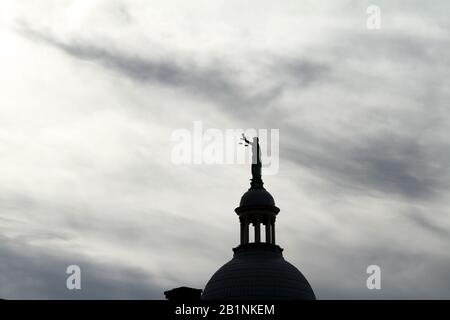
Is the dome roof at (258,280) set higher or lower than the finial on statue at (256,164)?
lower

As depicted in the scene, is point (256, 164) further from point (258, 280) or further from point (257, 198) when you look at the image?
point (258, 280)

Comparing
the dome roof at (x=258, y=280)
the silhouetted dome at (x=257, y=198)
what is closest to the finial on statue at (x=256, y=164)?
the silhouetted dome at (x=257, y=198)

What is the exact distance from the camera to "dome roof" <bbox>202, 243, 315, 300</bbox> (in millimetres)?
88812

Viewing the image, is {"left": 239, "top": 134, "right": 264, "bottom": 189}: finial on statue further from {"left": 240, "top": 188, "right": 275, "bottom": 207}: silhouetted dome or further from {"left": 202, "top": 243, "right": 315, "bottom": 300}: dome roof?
{"left": 202, "top": 243, "right": 315, "bottom": 300}: dome roof

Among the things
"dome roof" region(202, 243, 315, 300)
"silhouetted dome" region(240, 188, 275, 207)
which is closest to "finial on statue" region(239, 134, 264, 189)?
"silhouetted dome" region(240, 188, 275, 207)

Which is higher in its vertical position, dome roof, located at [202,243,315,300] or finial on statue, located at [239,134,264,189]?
finial on statue, located at [239,134,264,189]

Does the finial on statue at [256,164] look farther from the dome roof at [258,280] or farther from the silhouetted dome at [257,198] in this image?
the dome roof at [258,280]

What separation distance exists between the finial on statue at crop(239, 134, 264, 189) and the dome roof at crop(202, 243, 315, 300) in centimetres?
1390

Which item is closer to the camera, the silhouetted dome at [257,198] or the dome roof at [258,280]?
the dome roof at [258,280]

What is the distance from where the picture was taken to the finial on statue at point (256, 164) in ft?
352

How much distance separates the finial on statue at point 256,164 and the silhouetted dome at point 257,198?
117 inches
